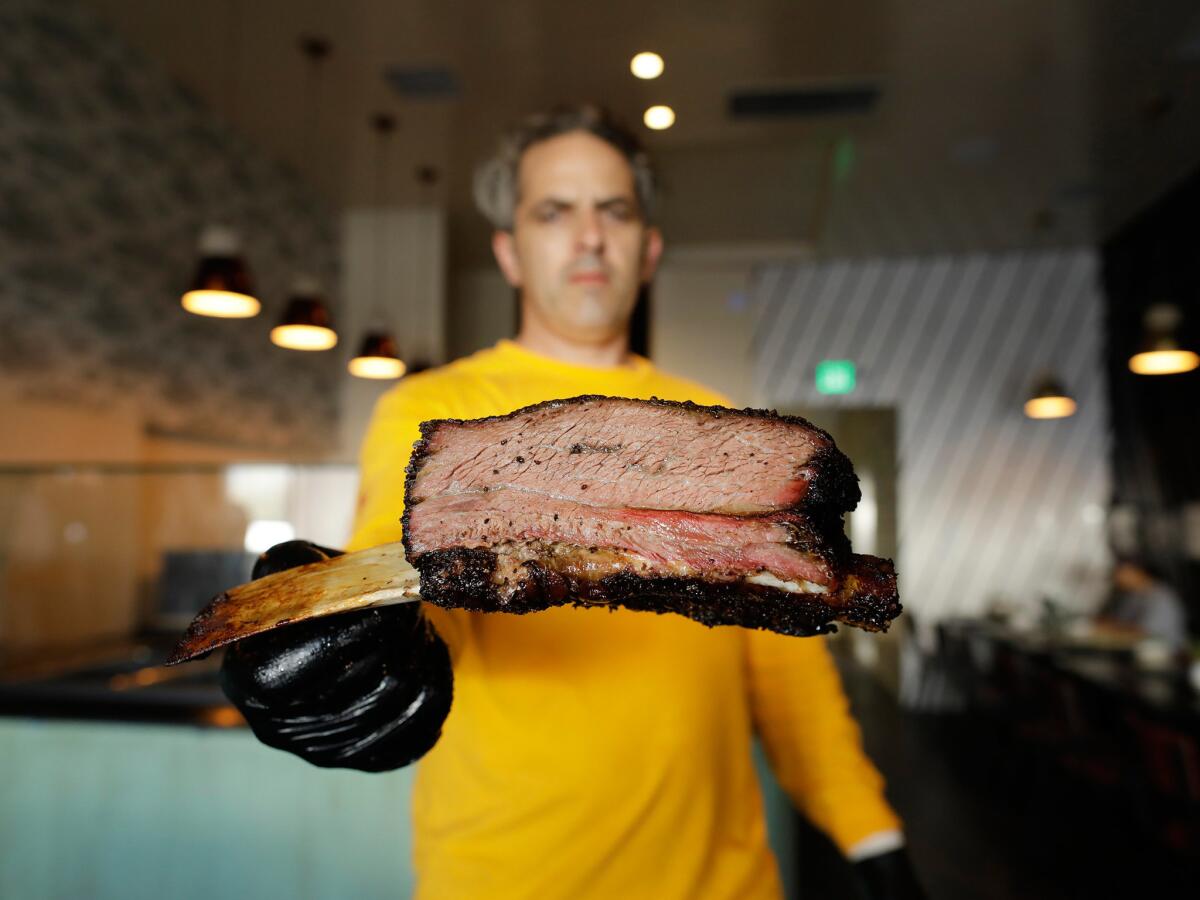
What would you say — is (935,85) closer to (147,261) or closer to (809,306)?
(809,306)

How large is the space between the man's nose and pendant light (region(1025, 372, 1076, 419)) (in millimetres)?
7136

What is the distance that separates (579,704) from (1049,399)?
7.26 metres

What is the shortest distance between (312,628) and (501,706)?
0.36m

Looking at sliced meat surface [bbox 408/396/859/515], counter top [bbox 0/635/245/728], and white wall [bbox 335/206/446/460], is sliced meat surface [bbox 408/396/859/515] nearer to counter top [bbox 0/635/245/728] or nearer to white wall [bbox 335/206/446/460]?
counter top [bbox 0/635/245/728]

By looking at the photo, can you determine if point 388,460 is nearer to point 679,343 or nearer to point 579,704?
point 579,704

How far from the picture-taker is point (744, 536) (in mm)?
711

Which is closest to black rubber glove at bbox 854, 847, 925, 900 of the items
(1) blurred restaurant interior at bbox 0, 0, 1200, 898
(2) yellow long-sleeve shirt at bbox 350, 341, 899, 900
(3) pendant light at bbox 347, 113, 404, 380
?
(2) yellow long-sleeve shirt at bbox 350, 341, 899, 900

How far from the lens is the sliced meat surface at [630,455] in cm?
73

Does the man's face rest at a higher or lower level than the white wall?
lower

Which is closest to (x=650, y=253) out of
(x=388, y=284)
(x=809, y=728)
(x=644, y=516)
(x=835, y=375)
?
(x=644, y=516)

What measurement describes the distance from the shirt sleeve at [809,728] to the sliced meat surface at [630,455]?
61cm

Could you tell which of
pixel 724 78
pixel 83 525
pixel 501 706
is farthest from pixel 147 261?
pixel 501 706

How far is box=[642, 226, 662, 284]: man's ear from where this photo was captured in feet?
4.17

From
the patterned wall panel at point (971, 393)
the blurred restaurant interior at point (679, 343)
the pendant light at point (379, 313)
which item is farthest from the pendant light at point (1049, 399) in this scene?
the pendant light at point (379, 313)
